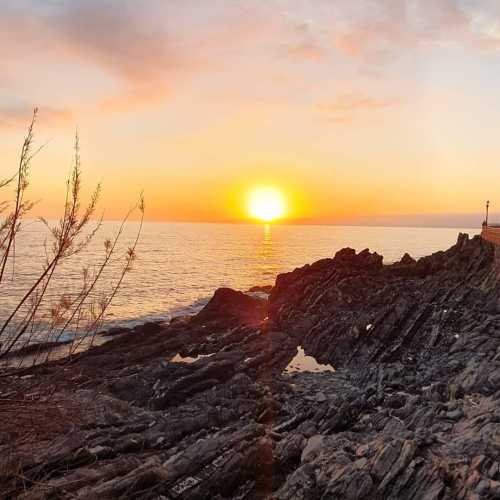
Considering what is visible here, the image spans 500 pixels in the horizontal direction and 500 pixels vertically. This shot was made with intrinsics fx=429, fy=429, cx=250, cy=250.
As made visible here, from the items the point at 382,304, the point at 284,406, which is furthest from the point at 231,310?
the point at 284,406

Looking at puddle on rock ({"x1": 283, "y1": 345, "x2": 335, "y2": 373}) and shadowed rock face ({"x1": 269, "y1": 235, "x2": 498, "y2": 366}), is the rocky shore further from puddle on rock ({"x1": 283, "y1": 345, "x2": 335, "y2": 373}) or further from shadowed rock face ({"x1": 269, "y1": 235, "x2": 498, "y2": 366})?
puddle on rock ({"x1": 283, "y1": 345, "x2": 335, "y2": 373})

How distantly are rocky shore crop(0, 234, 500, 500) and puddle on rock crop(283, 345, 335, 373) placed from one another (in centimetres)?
62

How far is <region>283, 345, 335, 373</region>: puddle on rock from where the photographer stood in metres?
29.5

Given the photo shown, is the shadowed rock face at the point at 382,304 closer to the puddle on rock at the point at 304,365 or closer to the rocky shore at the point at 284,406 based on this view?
the rocky shore at the point at 284,406

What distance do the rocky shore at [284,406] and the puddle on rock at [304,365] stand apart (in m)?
0.62

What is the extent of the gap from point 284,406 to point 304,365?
8.76 m

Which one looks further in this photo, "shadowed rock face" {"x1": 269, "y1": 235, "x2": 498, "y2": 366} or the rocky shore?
"shadowed rock face" {"x1": 269, "y1": 235, "x2": 498, "y2": 366}

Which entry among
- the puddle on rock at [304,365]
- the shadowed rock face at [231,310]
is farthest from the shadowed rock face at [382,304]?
the shadowed rock face at [231,310]

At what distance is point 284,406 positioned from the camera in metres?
22.2

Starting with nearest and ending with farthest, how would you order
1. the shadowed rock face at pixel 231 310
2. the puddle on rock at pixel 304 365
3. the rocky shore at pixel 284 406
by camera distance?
the rocky shore at pixel 284 406 < the puddle on rock at pixel 304 365 < the shadowed rock face at pixel 231 310

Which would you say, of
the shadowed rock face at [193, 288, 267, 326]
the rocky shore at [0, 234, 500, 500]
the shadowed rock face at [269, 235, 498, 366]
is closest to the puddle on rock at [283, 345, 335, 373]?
the rocky shore at [0, 234, 500, 500]

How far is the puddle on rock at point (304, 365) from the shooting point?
29547 mm

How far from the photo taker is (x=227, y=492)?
15.0 meters

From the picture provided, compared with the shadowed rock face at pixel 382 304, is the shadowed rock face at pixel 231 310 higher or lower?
lower
